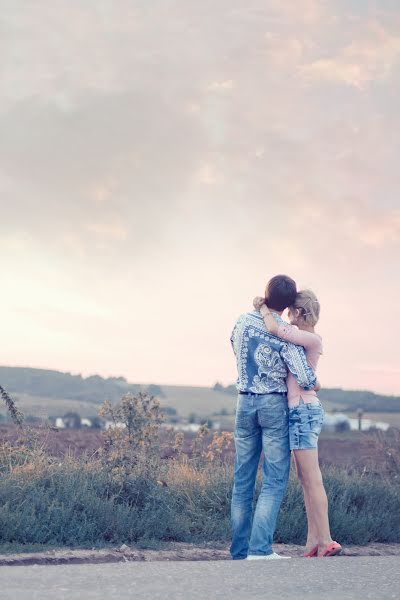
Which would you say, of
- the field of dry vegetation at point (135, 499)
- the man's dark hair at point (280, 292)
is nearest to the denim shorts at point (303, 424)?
the man's dark hair at point (280, 292)

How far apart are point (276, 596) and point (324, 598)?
0.28m

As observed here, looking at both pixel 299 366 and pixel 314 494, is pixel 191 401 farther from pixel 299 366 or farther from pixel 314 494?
pixel 299 366

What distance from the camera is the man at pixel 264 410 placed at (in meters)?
6.85

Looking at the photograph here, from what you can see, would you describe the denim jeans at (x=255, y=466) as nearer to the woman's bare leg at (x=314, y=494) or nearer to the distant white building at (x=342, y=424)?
the woman's bare leg at (x=314, y=494)

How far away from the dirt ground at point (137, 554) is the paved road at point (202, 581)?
144cm

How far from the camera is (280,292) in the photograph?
6.97 metres

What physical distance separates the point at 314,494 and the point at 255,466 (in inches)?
21.6

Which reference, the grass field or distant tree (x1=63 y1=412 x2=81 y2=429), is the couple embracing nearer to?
distant tree (x1=63 y1=412 x2=81 y2=429)

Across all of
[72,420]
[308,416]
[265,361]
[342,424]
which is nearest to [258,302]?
[265,361]

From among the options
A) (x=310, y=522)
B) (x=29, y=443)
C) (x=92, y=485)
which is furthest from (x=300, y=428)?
(x=29, y=443)

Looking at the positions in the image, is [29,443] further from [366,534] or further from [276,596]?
[276,596]

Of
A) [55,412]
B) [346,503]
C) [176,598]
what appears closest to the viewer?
[176,598]

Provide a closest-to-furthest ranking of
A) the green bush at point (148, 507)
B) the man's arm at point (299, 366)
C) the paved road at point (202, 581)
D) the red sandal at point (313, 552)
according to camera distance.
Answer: the paved road at point (202, 581)
the man's arm at point (299, 366)
the red sandal at point (313, 552)
the green bush at point (148, 507)

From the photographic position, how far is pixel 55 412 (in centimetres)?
6756
